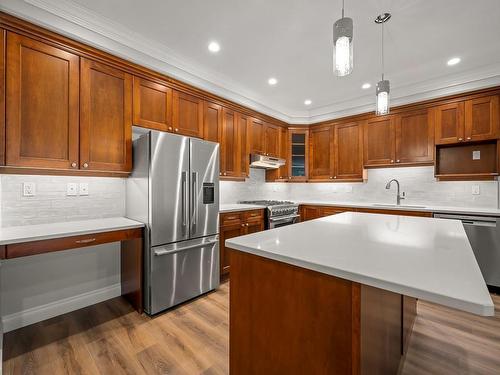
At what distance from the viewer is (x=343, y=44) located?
1.35 m

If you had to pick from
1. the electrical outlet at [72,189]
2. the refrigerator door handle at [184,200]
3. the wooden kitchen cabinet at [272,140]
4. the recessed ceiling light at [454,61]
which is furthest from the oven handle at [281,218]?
the recessed ceiling light at [454,61]

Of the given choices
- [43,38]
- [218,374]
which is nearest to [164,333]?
[218,374]

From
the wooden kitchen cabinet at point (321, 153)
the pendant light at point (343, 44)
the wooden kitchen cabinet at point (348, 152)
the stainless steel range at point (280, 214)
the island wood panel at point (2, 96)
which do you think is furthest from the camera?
the wooden kitchen cabinet at point (321, 153)

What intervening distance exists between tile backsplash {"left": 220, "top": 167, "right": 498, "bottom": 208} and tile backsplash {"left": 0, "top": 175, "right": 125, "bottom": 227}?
5.38 ft

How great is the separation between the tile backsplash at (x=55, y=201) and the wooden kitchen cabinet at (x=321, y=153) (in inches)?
131

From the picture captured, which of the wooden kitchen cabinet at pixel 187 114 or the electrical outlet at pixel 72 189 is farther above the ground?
the wooden kitchen cabinet at pixel 187 114

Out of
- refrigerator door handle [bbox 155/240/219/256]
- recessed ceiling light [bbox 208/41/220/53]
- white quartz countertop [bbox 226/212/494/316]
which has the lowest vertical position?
refrigerator door handle [bbox 155/240/219/256]

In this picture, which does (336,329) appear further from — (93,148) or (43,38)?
(43,38)

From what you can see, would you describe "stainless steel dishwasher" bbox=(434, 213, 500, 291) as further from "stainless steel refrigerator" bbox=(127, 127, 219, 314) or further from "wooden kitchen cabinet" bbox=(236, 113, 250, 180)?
"stainless steel refrigerator" bbox=(127, 127, 219, 314)

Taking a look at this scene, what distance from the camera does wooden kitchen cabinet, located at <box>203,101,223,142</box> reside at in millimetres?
3209

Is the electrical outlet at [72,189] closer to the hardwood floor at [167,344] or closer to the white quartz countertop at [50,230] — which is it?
the white quartz countertop at [50,230]

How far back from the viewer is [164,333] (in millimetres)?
2021

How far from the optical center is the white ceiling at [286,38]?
200 centimetres

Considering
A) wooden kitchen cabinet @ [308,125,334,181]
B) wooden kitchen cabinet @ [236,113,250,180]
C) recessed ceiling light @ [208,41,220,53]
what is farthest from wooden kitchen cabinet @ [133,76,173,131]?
wooden kitchen cabinet @ [308,125,334,181]
